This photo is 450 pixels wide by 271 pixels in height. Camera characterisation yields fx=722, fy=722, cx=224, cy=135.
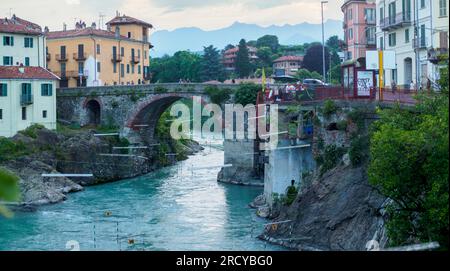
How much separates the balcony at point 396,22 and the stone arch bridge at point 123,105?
17.8 meters

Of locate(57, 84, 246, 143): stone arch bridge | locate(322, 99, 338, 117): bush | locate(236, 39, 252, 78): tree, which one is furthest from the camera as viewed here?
locate(236, 39, 252, 78): tree

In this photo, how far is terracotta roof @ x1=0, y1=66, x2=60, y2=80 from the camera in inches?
2083

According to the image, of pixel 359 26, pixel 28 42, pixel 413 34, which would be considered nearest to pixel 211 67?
pixel 359 26

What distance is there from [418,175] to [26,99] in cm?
4112

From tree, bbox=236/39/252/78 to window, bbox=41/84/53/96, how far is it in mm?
51489

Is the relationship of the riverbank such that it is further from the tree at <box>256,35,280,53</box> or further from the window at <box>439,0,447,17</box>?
the tree at <box>256,35,280,53</box>

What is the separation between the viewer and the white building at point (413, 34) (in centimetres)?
3809

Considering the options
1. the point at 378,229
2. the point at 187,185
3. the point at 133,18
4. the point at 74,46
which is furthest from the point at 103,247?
the point at 133,18

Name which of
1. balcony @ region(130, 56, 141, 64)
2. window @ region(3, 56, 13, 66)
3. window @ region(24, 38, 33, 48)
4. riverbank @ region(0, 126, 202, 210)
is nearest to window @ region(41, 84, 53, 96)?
riverbank @ region(0, 126, 202, 210)

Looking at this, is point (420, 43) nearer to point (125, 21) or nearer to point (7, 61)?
point (7, 61)

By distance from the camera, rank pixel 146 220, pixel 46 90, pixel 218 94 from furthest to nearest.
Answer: pixel 46 90
pixel 218 94
pixel 146 220

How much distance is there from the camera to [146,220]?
36.6 m

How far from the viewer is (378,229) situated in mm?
25391

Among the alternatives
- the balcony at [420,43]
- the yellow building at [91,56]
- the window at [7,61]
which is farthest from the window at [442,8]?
the yellow building at [91,56]
